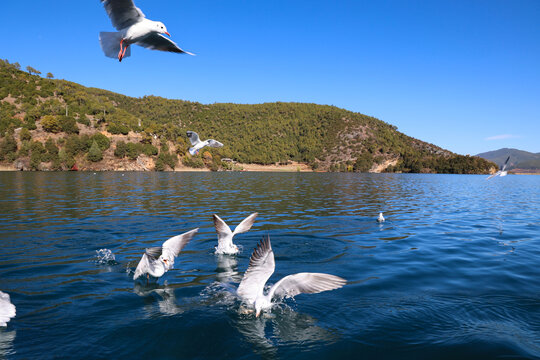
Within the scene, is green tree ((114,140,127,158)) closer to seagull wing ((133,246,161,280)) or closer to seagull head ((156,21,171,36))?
seagull wing ((133,246,161,280))

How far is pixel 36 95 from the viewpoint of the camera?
11388 cm

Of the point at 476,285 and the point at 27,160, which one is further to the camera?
the point at 27,160

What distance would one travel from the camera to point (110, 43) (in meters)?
6.95

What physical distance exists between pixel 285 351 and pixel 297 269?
3980 mm

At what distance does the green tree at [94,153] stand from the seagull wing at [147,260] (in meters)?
95.9

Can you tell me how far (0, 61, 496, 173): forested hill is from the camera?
90.6 m

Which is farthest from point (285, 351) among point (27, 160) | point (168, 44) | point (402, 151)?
point (402, 151)

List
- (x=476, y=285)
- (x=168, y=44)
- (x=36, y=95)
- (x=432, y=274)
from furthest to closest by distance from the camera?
(x=36, y=95) → (x=432, y=274) → (x=476, y=285) → (x=168, y=44)

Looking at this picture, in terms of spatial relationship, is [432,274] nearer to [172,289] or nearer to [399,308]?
[399,308]

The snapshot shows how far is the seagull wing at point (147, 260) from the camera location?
7.14 metres

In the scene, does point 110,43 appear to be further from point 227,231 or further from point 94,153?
point 94,153

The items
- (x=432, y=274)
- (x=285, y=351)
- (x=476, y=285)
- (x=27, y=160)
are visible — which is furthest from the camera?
(x=27, y=160)

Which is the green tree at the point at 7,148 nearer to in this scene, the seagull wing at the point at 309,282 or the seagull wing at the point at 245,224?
the seagull wing at the point at 245,224

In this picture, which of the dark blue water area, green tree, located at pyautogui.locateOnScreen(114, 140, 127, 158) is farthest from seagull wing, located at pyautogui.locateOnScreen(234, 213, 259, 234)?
green tree, located at pyautogui.locateOnScreen(114, 140, 127, 158)
